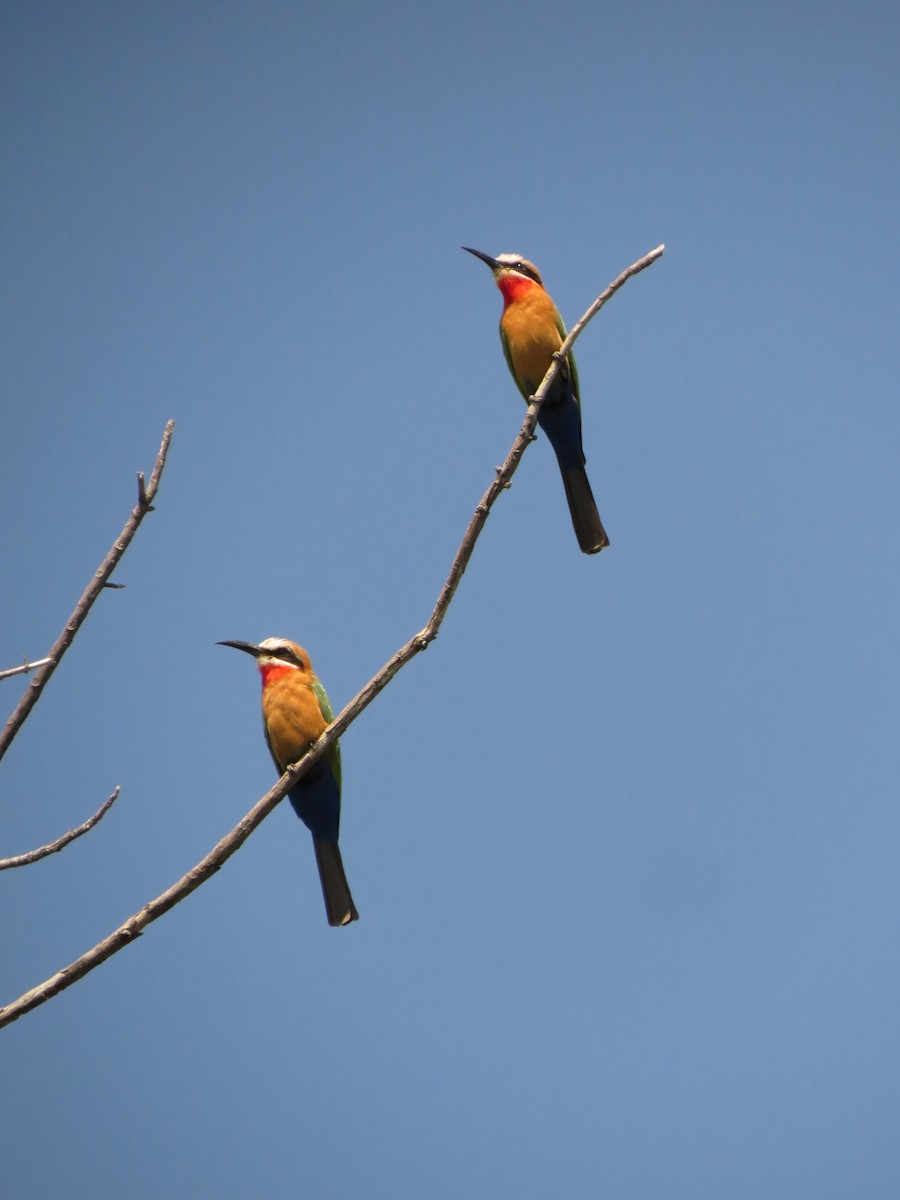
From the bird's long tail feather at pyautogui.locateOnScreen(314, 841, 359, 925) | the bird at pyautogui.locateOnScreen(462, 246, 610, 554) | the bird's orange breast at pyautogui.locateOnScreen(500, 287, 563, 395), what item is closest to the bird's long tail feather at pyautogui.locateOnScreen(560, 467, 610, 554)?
the bird at pyautogui.locateOnScreen(462, 246, 610, 554)

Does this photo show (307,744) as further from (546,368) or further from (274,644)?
(546,368)

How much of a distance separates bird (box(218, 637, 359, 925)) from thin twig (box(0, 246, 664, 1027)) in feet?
5.52

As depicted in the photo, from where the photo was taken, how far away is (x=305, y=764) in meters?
4.17

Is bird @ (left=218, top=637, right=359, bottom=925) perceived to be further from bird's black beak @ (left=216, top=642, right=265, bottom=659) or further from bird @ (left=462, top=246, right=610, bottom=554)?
bird @ (left=462, top=246, right=610, bottom=554)

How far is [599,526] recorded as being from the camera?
652 centimetres

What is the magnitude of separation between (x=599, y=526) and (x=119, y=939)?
399cm

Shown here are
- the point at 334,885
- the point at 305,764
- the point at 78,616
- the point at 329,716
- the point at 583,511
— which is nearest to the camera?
the point at 78,616

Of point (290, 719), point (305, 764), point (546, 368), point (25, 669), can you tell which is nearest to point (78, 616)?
point (25, 669)

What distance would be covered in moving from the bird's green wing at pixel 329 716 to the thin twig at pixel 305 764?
180 centimetres

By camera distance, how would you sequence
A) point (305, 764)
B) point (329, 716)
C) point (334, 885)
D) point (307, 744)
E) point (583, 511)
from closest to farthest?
point (305, 764)
point (334, 885)
point (307, 744)
point (329, 716)
point (583, 511)

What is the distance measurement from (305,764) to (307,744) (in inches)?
74.0

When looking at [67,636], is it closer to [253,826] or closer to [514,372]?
[253,826]

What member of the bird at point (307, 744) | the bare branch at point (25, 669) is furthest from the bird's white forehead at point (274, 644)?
the bare branch at point (25, 669)

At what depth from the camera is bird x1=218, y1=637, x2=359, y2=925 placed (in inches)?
228
